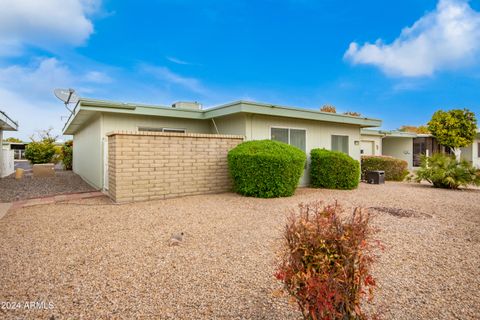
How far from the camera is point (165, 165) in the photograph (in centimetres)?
782

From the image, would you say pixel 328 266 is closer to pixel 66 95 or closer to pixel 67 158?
pixel 66 95

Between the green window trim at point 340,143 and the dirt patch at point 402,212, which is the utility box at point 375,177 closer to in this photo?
the green window trim at point 340,143

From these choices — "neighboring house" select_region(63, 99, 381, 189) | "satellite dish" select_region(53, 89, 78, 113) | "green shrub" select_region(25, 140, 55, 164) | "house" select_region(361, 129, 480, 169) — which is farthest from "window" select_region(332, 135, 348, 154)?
"green shrub" select_region(25, 140, 55, 164)

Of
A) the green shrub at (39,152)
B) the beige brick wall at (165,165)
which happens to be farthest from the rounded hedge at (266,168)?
the green shrub at (39,152)

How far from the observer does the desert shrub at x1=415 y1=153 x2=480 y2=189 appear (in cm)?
1008

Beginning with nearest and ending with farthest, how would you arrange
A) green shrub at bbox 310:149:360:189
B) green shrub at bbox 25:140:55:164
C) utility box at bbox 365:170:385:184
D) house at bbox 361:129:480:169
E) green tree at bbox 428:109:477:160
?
green shrub at bbox 310:149:360:189 → utility box at bbox 365:170:385:184 → green tree at bbox 428:109:477:160 → house at bbox 361:129:480:169 → green shrub at bbox 25:140:55:164

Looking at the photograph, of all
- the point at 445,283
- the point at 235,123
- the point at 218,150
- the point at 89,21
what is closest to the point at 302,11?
the point at 235,123

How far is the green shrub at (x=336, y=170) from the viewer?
387 inches

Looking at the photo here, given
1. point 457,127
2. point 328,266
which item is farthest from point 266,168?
point 457,127

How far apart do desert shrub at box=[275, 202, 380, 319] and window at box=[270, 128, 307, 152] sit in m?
8.33

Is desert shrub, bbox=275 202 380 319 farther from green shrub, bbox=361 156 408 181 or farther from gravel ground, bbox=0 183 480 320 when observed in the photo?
green shrub, bbox=361 156 408 181

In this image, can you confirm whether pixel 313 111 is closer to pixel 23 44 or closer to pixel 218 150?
pixel 218 150

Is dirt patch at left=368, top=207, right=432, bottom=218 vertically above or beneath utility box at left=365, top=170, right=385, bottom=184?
beneath

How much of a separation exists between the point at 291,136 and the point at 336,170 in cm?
206
